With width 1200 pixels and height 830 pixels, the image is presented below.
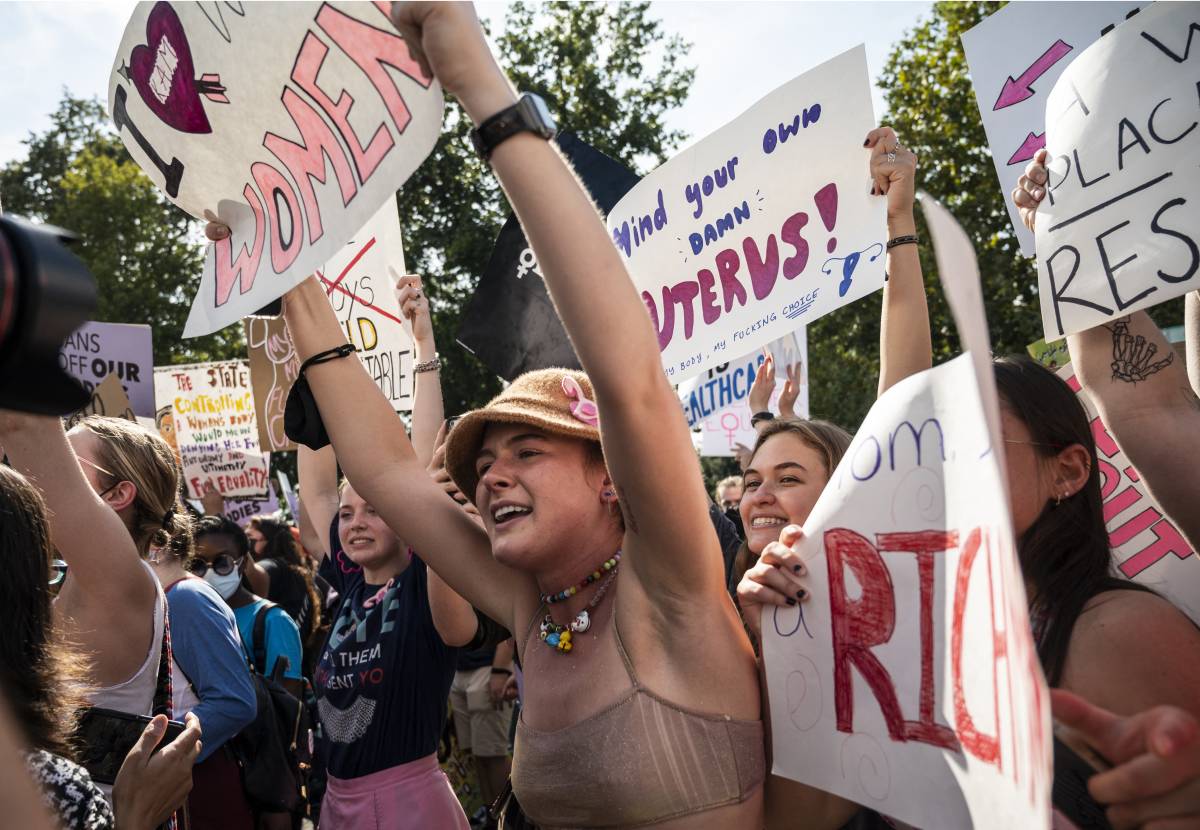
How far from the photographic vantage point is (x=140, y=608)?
2561mm

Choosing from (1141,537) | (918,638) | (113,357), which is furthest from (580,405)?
(113,357)

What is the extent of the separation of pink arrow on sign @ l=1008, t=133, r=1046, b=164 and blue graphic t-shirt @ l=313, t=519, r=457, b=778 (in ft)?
7.44

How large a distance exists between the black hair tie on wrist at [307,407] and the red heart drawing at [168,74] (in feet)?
1.81

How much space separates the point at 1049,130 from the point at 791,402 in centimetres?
198

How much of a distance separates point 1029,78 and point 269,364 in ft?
A: 13.2

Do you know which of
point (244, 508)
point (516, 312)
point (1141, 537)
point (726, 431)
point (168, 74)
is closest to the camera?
point (168, 74)

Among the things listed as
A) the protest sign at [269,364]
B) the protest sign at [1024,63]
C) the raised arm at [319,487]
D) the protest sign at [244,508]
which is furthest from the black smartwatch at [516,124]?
the protest sign at [244,508]

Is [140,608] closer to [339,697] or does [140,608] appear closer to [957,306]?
[339,697]

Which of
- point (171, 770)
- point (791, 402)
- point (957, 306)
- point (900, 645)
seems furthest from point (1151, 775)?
point (791, 402)

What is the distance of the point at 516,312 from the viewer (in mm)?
3865

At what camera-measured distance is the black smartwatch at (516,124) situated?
1.63 meters

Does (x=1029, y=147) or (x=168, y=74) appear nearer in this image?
(x=168, y=74)

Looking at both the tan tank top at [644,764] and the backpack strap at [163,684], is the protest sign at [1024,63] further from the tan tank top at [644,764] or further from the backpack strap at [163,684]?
the backpack strap at [163,684]

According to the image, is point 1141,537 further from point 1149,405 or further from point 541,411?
point 541,411
